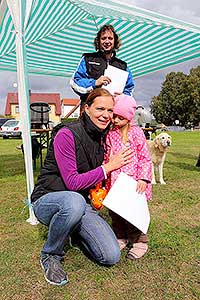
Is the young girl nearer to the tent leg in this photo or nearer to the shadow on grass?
the tent leg

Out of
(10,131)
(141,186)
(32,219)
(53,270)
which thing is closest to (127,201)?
(141,186)

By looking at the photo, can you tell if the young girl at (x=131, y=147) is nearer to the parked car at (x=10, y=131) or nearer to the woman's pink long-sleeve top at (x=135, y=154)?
the woman's pink long-sleeve top at (x=135, y=154)

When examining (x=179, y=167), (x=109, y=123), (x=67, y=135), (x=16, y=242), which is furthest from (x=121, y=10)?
(x=179, y=167)

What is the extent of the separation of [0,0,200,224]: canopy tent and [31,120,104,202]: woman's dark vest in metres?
1.04

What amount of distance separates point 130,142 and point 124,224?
0.75m

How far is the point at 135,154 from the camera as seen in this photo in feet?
8.97

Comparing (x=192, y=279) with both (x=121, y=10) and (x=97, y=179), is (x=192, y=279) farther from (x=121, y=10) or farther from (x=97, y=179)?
(x=121, y=10)

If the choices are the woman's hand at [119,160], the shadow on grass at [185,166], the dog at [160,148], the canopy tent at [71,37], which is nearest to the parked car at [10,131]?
the canopy tent at [71,37]

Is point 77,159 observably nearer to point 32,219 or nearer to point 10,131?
point 32,219

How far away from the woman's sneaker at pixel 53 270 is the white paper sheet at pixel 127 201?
56cm

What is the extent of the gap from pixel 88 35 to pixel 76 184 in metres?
5.13

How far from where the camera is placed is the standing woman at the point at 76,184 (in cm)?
241

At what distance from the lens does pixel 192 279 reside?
2.39 metres

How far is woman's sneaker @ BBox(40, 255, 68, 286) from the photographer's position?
2.35 meters
